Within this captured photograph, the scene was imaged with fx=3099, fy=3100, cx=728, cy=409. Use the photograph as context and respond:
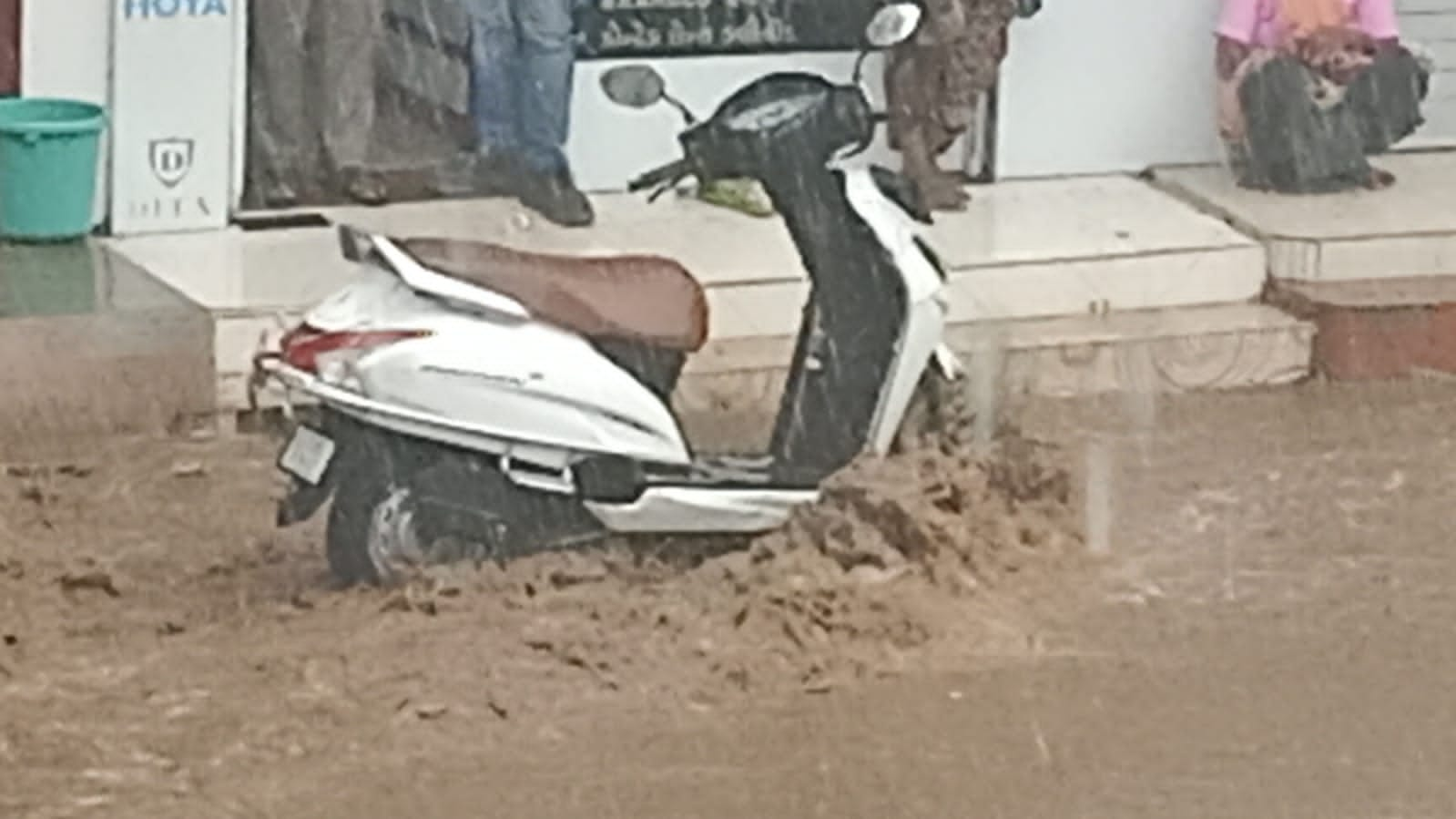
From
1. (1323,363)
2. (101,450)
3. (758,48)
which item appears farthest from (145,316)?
(1323,363)

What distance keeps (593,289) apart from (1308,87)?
3.41 m

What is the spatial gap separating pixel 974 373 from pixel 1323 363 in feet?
3.69

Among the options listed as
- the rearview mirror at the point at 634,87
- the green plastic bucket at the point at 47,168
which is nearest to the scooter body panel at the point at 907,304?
the rearview mirror at the point at 634,87

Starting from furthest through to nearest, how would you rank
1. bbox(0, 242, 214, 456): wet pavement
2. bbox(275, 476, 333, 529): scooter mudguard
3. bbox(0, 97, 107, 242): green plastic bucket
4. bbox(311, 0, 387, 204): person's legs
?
bbox(311, 0, 387, 204): person's legs
bbox(0, 97, 107, 242): green plastic bucket
bbox(0, 242, 214, 456): wet pavement
bbox(275, 476, 333, 529): scooter mudguard

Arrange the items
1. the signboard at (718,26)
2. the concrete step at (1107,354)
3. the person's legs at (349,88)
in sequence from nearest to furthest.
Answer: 1. the concrete step at (1107,354)
2. the person's legs at (349,88)
3. the signboard at (718,26)

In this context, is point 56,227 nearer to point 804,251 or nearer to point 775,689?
point 804,251

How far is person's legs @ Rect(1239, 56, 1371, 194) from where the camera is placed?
28.1 feet

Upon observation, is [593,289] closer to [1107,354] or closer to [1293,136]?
[1107,354]

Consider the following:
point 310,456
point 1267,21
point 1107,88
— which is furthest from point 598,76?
point 310,456

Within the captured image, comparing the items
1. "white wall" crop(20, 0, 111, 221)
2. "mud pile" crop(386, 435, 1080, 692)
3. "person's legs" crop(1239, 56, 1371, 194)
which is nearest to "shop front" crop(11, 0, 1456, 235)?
"white wall" crop(20, 0, 111, 221)

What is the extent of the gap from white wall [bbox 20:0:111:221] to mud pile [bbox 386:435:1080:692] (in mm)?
2447

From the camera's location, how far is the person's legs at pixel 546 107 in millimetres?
7945

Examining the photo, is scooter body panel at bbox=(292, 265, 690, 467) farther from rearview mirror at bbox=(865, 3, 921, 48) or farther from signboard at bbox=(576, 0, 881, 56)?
signboard at bbox=(576, 0, 881, 56)

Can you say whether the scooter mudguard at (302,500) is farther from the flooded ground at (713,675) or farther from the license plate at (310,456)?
the flooded ground at (713,675)
